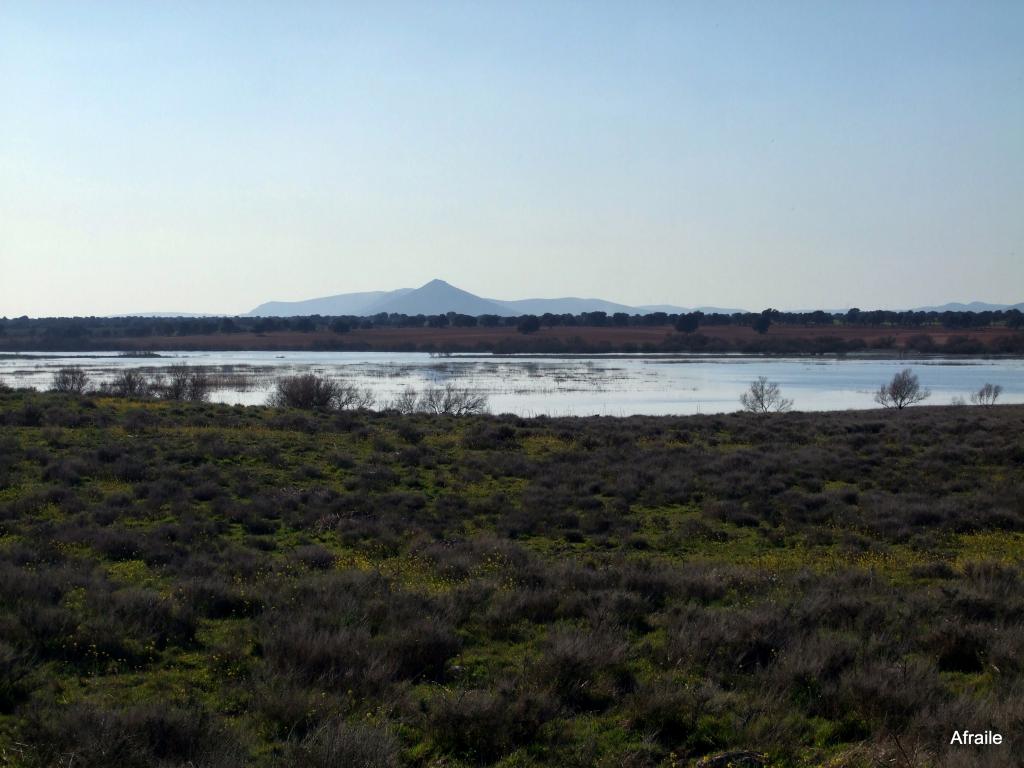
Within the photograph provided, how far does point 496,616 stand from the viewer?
845cm

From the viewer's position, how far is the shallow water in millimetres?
49031

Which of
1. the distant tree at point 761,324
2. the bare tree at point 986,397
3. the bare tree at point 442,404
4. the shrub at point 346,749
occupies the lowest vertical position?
the bare tree at point 986,397

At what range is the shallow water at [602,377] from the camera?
49.0 m

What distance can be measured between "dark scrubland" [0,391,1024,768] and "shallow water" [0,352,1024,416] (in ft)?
87.7

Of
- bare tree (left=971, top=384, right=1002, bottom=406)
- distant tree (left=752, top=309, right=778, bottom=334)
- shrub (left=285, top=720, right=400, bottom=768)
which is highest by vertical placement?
distant tree (left=752, top=309, right=778, bottom=334)

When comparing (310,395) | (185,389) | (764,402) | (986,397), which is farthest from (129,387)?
(986,397)

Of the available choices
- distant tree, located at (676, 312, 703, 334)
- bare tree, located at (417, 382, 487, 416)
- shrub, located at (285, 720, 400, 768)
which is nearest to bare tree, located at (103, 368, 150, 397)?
bare tree, located at (417, 382, 487, 416)

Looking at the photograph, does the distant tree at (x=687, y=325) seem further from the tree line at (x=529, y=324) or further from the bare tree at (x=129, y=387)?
the bare tree at (x=129, y=387)

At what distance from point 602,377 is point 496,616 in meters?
60.2

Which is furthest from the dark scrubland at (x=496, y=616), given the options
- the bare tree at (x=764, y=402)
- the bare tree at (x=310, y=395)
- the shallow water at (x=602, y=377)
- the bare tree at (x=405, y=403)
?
the shallow water at (x=602, y=377)

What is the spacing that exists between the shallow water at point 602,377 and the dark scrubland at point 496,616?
26.7 meters

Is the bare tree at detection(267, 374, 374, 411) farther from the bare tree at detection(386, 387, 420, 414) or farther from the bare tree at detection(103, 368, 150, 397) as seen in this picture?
the bare tree at detection(103, 368, 150, 397)

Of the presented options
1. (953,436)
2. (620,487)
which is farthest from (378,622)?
(953,436)

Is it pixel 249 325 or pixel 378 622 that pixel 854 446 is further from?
pixel 249 325
